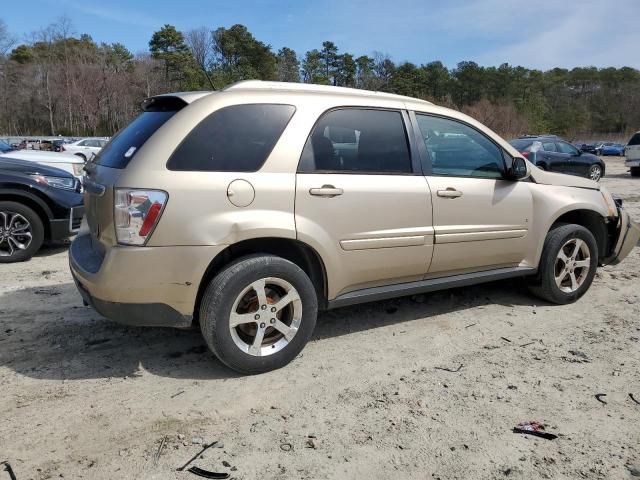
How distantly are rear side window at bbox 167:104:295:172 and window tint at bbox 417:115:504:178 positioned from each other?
123 centimetres

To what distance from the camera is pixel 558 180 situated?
4.53 metres

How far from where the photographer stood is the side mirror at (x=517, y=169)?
→ 13.5 feet

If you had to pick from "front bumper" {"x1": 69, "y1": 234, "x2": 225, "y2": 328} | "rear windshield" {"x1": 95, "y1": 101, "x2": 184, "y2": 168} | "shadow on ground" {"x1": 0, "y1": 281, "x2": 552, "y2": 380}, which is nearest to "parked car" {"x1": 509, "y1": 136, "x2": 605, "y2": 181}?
"shadow on ground" {"x1": 0, "y1": 281, "x2": 552, "y2": 380}

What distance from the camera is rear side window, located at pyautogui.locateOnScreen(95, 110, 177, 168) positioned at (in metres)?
3.08

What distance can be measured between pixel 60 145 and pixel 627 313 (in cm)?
2660

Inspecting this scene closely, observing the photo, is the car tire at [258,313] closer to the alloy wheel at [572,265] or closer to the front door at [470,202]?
the front door at [470,202]

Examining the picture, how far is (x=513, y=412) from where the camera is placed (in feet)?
9.29

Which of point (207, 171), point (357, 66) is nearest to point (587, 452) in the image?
point (207, 171)

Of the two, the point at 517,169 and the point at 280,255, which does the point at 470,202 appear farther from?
the point at 280,255

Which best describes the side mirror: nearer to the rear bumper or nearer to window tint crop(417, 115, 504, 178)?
window tint crop(417, 115, 504, 178)

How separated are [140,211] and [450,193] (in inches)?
88.1

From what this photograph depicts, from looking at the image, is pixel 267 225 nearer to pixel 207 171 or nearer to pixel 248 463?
pixel 207 171

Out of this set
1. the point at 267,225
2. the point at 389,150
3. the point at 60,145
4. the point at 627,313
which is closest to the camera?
the point at 267,225

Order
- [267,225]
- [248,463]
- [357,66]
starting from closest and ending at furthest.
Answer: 1. [248,463]
2. [267,225]
3. [357,66]
